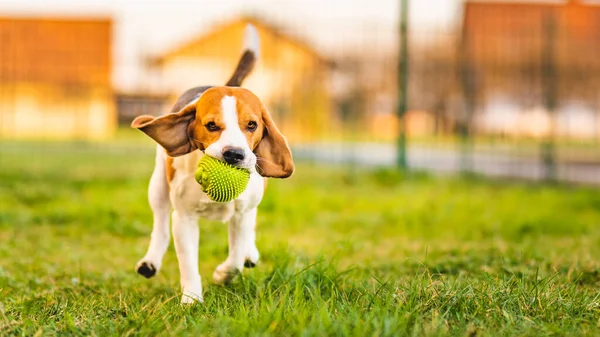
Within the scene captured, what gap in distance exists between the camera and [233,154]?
2992 mm

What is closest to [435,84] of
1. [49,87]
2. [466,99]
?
[466,99]

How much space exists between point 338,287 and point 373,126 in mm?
10290

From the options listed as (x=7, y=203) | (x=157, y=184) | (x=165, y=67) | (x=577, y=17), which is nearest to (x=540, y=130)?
(x=577, y=17)

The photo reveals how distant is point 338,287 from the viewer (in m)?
3.44

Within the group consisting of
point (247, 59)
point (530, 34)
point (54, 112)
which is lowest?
point (54, 112)

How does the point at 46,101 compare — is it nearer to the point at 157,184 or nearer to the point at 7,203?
the point at 7,203

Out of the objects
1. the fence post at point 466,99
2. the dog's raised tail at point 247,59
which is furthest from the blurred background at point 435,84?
the dog's raised tail at point 247,59

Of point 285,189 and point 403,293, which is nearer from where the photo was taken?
point 403,293

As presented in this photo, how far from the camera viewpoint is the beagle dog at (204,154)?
10.1 feet

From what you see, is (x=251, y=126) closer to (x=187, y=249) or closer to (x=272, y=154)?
(x=272, y=154)

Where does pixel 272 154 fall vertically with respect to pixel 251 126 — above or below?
below

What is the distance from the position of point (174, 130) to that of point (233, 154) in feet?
1.31

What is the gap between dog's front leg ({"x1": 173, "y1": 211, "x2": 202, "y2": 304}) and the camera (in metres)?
3.46

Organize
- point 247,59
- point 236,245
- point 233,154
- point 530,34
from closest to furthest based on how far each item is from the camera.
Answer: point 233,154
point 236,245
point 247,59
point 530,34
